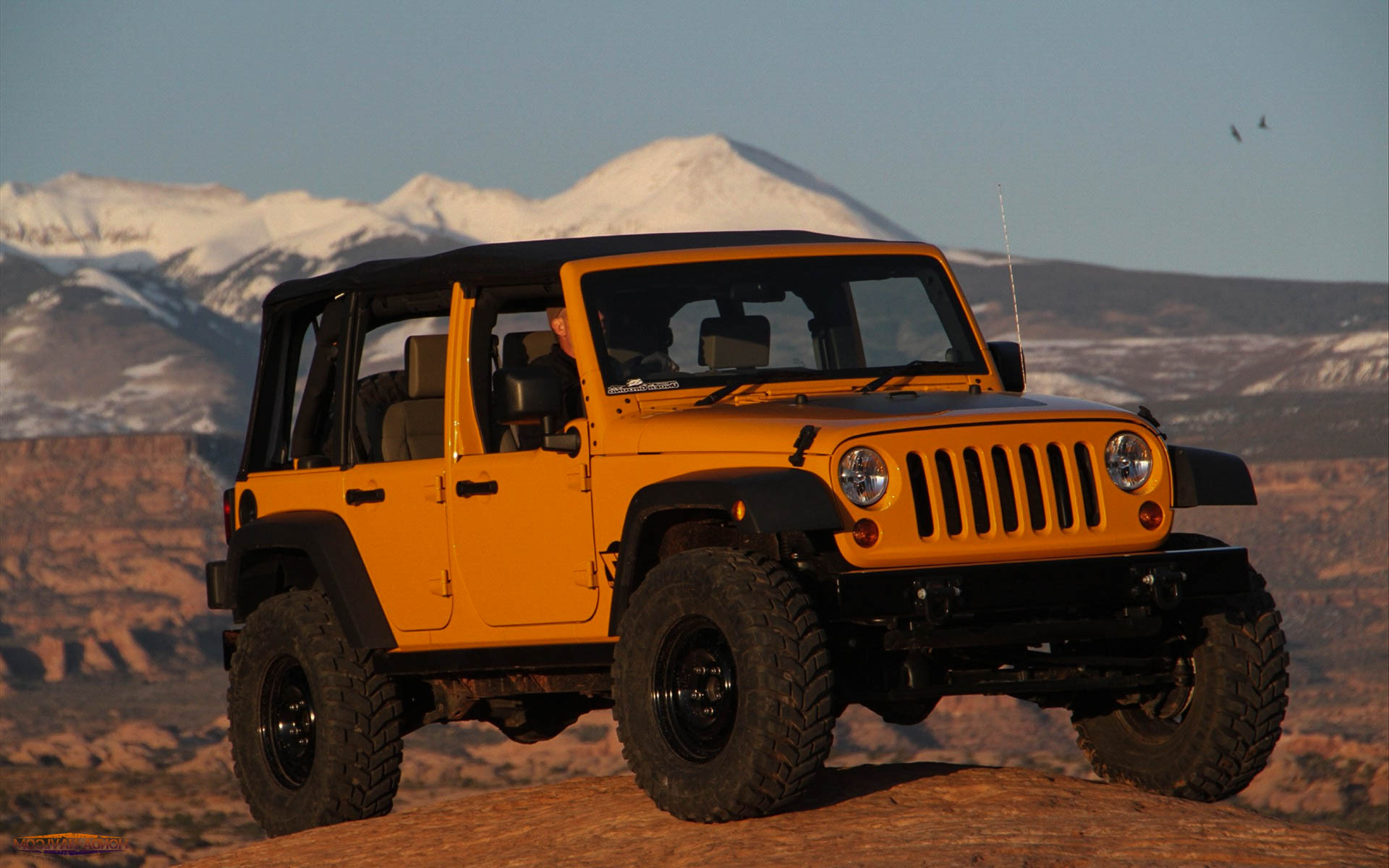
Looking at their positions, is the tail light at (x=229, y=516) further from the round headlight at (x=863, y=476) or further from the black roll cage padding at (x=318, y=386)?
the round headlight at (x=863, y=476)

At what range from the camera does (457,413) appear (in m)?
8.20

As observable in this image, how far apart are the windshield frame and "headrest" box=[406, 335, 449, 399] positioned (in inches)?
33.1

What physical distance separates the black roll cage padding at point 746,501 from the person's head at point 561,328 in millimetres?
1048

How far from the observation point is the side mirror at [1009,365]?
8445 mm

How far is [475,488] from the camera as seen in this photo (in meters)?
8.01

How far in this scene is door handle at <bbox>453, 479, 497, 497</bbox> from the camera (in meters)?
7.93

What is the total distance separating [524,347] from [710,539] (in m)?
1.60

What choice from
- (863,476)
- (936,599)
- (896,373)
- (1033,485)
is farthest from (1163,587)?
(896,373)

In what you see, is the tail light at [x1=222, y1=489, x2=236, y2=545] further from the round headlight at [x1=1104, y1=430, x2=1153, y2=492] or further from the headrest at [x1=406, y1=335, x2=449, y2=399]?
the round headlight at [x1=1104, y1=430, x2=1153, y2=492]

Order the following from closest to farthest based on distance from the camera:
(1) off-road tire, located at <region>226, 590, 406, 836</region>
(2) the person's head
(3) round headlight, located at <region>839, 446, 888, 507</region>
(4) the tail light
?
(3) round headlight, located at <region>839, 446, 888, 507</region>
(2) the person's head
(1) off-road tire, located at <region>226, 590, 406, 836</region>
(4) the tail light

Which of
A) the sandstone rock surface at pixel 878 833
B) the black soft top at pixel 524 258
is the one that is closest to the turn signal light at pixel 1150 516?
the sandstone rock surface at pixel 878 833

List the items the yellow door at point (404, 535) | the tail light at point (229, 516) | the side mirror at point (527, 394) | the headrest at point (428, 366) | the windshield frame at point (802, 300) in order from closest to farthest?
the side mirror at point (527, 394) < the windshield frame at point (802, 300) < the yellow door at point (404, 535) < the headrest at point (428, 366) < the tail light at point (229, 516)

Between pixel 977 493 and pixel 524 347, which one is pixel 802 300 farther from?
pixel 977 493

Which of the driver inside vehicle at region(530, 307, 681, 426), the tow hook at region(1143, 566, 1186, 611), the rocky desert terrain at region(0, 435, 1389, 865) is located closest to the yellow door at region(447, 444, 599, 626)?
the driver inside vehicle at region(530, 307, 681, 426)
